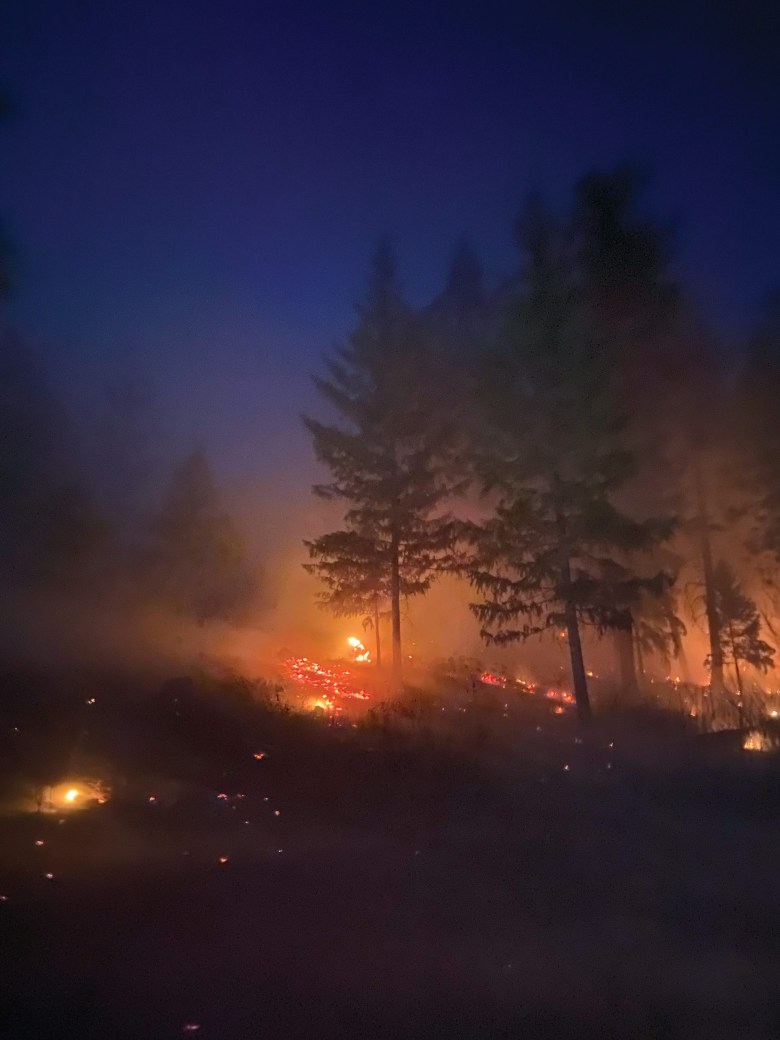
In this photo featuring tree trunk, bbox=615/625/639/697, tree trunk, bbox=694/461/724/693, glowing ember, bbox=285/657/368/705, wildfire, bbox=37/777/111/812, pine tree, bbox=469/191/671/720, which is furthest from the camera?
tree trunk, bbox=694/461/724/693

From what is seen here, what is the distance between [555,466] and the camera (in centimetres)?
1616

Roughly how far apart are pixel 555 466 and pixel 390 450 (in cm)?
440

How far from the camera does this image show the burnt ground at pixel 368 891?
4340mm

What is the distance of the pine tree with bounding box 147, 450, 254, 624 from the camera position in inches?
998

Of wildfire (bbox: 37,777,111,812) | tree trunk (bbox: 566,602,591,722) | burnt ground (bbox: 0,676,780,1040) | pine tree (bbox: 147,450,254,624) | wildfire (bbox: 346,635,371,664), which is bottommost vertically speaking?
burnt ground (bbox: 0,676,780,1040)

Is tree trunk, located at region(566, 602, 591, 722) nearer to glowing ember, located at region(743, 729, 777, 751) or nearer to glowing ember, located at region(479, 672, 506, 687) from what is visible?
glowing ember, located at region(743, 729, 777, 751)

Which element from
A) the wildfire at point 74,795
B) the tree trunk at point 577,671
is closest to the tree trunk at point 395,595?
the tree trunk at point 577,671

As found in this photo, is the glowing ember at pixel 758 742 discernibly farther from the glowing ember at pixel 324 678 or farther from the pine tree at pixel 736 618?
the pine tree at pixel 736 618

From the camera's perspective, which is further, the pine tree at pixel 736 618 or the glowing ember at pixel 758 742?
the pine tree at pixel 736 618

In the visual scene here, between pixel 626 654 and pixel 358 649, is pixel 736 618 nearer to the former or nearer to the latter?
pixel 626 654

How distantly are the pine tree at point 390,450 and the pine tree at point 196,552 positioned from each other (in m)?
8.03

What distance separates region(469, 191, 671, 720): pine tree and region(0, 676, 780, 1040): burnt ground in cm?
539

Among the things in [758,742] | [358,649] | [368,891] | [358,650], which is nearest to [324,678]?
[758,742]

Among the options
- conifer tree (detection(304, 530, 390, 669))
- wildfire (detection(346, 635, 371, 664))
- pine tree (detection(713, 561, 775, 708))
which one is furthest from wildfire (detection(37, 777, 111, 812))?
pine tree (detection(713, 561, 775, 708))
